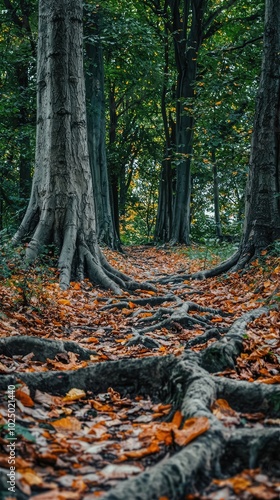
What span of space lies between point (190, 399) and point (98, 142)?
1348 cm

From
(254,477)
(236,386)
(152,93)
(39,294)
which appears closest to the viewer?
(254,477)

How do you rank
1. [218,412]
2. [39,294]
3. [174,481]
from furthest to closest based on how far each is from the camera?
[39,294]
[218,412]
[174,481]

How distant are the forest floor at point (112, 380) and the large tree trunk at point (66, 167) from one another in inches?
26.6

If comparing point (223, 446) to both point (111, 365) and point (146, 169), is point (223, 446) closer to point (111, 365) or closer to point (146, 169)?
point (111, 365)

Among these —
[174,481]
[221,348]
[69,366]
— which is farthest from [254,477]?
[69,366]

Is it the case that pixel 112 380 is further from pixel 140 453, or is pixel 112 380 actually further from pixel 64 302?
pixel 64 302

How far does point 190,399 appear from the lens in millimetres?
2391

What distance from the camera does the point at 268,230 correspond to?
786 cm

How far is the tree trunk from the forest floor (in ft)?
23.2

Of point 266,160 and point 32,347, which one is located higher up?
point 266,160

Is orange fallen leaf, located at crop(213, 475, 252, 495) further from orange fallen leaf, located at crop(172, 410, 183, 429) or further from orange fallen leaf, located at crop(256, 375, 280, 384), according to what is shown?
orange fallen leaf, located at crop(256, 375, 280, 384)

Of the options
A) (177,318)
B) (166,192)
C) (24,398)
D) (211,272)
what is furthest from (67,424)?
(166,192)

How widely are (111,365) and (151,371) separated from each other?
13.6 inches

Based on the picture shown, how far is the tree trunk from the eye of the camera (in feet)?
47.0
